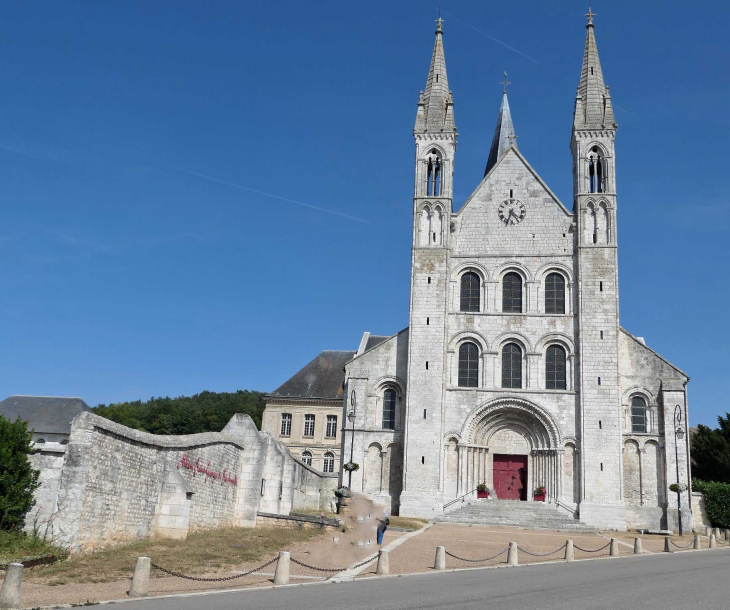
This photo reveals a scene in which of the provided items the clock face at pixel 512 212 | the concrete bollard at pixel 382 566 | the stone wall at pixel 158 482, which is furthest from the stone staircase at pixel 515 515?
the concrete bollard at pixel 382 566

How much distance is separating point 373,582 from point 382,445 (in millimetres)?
19306

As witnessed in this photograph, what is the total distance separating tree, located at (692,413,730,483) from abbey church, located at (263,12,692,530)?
6.75 metres

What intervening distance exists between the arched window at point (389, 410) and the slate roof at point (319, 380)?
49.4 feet

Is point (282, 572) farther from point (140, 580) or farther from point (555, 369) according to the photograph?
point (555, 369)

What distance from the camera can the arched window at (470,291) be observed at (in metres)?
32.8

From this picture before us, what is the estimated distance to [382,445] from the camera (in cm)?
3180

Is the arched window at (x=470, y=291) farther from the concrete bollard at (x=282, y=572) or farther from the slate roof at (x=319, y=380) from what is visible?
the concrete bollard at (x=282, y=572)

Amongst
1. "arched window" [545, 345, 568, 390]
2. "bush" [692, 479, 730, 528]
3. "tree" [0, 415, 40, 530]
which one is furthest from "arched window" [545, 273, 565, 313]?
"tree" [0, 415, 40, 530]

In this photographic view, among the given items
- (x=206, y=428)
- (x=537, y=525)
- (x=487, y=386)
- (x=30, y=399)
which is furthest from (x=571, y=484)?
(x=206, y=428)

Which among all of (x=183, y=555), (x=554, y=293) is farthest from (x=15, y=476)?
(x=554, y=293)

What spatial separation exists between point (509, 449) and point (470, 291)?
7158 millimetres

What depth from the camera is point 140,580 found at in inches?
405

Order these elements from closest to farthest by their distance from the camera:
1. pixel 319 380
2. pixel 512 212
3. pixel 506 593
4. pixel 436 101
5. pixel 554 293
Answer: pixel 506 593 < pixel 554 293 < pixel 512 212 < pixel 436 101 < pixel 319 380

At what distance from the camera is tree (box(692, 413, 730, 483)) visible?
34500mm
